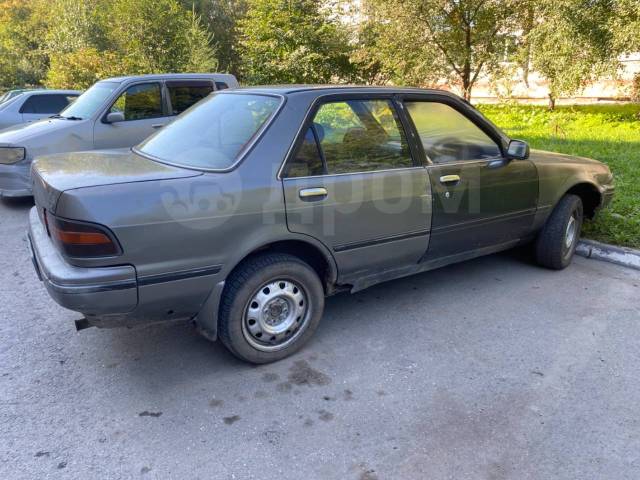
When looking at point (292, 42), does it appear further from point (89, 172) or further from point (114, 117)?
point (89, 172)

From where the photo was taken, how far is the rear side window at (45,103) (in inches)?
423

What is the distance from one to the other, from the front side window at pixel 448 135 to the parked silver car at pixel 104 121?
181 inches

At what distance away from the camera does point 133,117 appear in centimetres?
693

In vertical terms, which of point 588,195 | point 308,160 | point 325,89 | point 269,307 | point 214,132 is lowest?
point 269,307

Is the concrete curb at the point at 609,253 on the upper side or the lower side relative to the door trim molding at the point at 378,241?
lower

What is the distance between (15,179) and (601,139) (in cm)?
1050

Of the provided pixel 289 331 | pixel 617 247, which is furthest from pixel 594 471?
pixel 617 247

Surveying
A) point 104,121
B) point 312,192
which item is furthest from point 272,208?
point 104,121

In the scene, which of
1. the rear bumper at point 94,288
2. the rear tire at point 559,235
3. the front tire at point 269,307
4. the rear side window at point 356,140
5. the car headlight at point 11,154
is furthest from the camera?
the car headlight at point 11,154

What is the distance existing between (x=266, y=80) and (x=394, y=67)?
15.2 ft

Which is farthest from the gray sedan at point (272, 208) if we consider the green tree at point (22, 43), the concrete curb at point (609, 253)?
the green tree at point (22, 43)

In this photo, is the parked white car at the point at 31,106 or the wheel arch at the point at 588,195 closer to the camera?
the wheel arch at the point at 588,195

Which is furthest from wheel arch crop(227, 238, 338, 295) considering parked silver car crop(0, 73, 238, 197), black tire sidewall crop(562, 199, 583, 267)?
parked silver car crop(0, 73, 238, 197)

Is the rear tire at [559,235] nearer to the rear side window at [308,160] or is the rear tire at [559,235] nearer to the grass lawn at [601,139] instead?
the grass lawn at [601,139]
